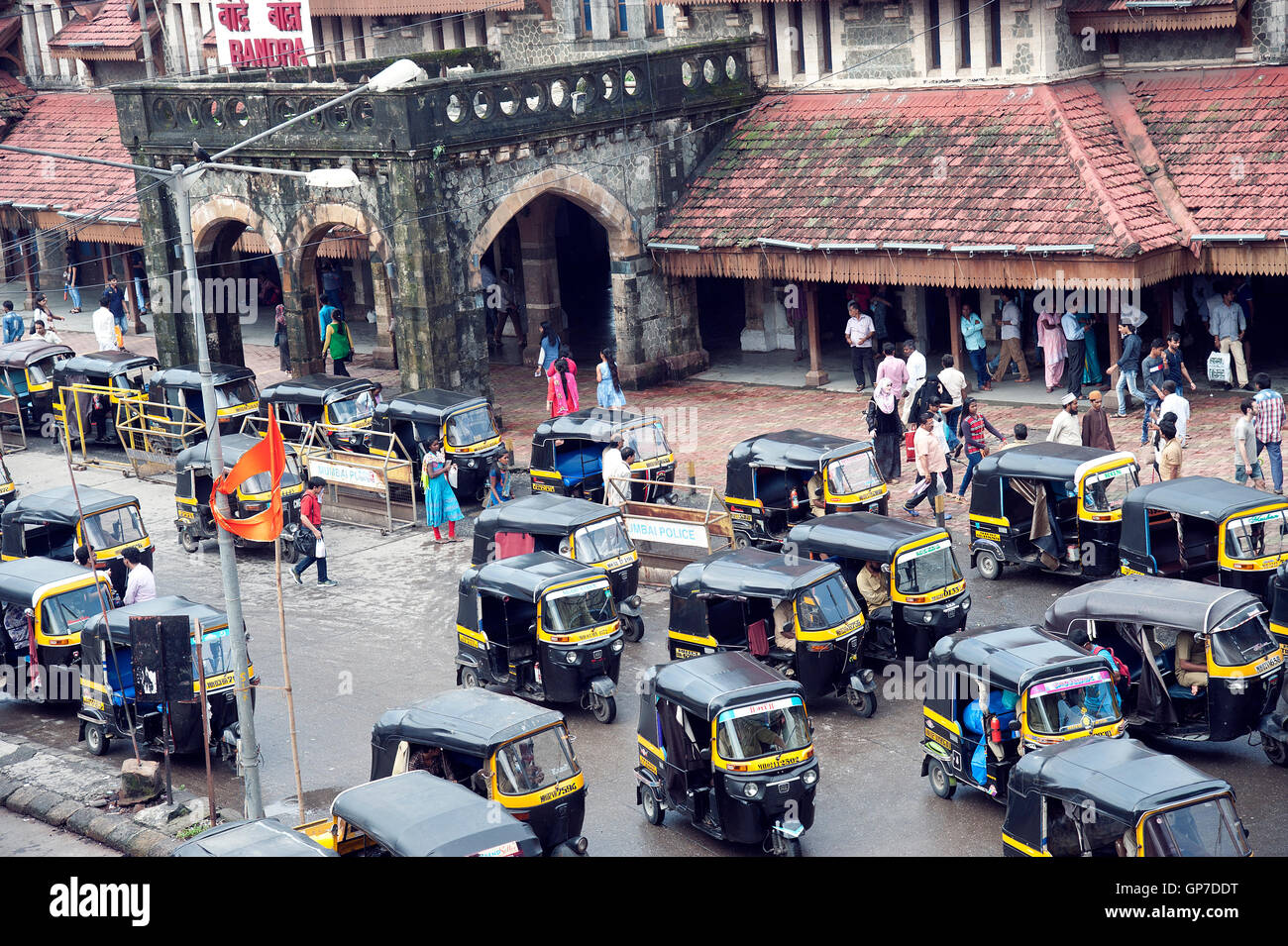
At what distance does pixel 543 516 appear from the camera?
2131cm

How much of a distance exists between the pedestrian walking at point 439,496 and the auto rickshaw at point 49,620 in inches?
215

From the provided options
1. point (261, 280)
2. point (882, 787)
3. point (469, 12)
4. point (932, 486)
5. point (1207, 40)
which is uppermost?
point (469, 12)

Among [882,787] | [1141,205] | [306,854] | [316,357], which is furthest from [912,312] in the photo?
[306,854]

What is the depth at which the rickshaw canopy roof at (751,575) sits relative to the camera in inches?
713

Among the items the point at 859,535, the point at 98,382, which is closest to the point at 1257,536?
the point at 859,535

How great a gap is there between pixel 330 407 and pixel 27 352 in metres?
8.73

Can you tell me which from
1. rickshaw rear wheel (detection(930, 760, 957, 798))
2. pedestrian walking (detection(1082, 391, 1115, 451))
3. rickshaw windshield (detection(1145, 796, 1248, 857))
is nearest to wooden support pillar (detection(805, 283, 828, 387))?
pedestrian walking (detection(1082, 391, 1115, 451))

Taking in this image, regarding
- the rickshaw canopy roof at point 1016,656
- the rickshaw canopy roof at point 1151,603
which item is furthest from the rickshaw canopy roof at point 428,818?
the rickshaw canopy roof at point 1151,603

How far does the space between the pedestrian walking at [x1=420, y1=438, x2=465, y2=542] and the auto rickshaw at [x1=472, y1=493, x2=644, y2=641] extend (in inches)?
132

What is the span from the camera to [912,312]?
31859mm

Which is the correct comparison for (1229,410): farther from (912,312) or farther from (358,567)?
(358,567)

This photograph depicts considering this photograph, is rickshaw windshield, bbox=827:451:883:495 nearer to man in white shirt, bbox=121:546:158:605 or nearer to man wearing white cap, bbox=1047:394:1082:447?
man wearing white cap, bbox=1047:394:1082:447

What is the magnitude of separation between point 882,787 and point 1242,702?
3.45 meters

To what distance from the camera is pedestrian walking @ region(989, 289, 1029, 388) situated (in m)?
29.3
